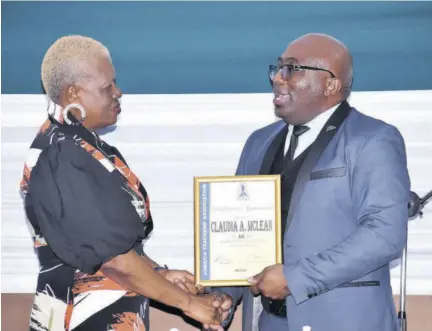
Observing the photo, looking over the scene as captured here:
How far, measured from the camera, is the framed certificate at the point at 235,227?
132 inches

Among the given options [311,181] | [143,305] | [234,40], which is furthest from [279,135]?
[143,305]

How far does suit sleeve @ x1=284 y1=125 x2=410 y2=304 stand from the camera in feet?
10.4

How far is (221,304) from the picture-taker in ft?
11.5

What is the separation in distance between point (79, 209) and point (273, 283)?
89 centimetres

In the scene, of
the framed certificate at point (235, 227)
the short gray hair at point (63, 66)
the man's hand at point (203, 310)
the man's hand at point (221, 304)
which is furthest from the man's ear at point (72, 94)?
the man's hand at point (221, 304)

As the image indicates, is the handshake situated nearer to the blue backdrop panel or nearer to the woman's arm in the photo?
the woman's arm

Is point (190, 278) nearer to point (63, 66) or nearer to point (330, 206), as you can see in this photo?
point (330, 206)

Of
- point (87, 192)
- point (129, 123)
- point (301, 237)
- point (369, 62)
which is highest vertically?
point (369, 62)

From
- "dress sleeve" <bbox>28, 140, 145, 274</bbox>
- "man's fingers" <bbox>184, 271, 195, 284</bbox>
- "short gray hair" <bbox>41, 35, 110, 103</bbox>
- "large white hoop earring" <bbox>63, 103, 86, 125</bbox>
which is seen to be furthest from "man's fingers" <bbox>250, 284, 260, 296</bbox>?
"short gray hair" <bbox>41, 35, 110, 103</bbox>

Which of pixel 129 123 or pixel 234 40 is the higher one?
pixel 234 40

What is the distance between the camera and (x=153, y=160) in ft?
14.0

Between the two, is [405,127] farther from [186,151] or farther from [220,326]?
[220,326]

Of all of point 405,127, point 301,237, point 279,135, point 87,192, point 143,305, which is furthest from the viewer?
point 405,127

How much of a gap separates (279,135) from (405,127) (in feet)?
2.56
